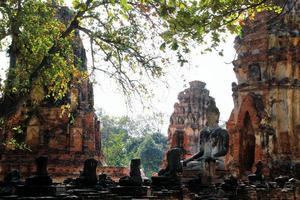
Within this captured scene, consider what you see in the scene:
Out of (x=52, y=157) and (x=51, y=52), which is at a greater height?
(x=51, y=52)

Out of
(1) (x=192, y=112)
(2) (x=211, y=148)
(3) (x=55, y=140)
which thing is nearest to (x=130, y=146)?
(1) (x=192, y=112)

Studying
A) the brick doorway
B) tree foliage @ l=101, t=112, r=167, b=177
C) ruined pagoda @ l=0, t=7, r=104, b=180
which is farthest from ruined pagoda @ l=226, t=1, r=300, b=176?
tree foliage @ l=101, t=112, r=167, b=177

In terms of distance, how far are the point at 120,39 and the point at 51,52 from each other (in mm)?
2049

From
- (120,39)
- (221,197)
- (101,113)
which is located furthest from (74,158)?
(101,113)

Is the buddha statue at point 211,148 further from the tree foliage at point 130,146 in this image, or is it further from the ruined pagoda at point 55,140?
the tree foliage at point 130,146

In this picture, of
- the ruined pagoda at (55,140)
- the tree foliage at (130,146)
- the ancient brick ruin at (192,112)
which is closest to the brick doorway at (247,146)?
the ruined pagoda at (55,140)

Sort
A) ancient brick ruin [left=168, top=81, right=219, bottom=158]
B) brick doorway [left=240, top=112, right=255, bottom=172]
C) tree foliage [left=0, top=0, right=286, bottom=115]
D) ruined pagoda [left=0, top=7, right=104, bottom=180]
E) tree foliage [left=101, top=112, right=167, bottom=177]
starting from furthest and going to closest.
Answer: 1. tree foliage [left=101, top=112, right=167, bottom=177]
2. ancient brick ruin [left=168, top=81, right=219, bottom=158]
3. ruined pagoda [left=0, top=7, right=104, bottom=180]
4. brick doorway [left=240, top=112, right=255, bottom=172]
5. tree foliage [left=0, top=0, right=286, bottom=115]

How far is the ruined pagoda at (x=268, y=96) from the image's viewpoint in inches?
695

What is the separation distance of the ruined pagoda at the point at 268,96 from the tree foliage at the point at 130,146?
90.9 ft

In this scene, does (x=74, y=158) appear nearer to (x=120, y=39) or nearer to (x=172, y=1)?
(x=120, y=39)

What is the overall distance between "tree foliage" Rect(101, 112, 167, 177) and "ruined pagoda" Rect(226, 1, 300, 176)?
1091 inches

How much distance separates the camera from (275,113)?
1812cm

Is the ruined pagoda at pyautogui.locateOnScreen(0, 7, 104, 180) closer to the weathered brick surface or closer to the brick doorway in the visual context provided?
the brick doorway

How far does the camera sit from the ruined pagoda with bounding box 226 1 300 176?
1764 cm
